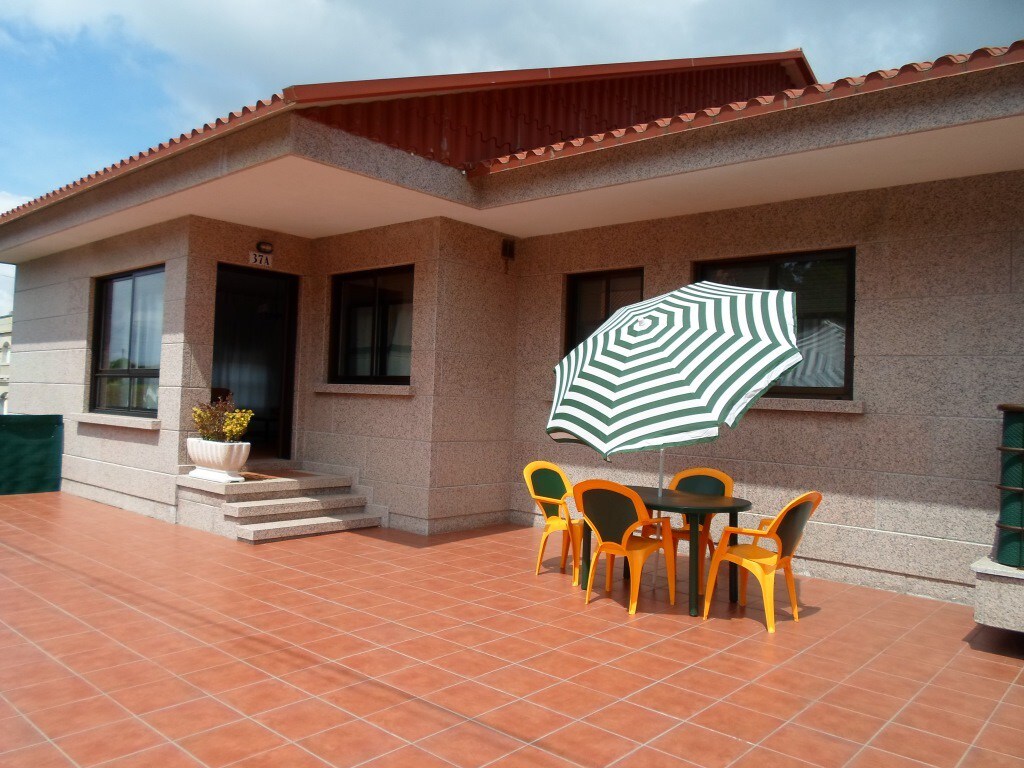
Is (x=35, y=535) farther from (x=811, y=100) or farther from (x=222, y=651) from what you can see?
(x=811, y=100)

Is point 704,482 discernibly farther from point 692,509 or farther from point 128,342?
point 128,342

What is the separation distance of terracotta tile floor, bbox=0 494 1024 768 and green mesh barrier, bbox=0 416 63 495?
4.21 meters

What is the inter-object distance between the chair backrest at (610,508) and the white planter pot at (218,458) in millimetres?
4058

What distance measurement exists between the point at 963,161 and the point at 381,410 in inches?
234

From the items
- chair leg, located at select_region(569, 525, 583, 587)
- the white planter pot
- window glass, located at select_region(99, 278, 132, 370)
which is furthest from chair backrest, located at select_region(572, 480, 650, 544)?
window glass, located at select_region(99, 278, 132, 370)

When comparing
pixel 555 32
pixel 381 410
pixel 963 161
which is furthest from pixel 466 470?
pixel 555 32

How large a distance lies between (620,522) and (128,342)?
286 inches

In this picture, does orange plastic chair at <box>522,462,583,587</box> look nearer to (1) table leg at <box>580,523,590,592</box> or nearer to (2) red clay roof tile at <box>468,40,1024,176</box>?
(1) table leg at <box>580,523,590,592</box>

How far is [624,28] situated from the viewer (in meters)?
22.6

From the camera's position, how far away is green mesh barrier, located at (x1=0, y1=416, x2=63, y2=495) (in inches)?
383

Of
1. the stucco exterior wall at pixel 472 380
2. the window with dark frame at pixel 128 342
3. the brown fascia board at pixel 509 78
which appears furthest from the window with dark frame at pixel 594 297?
the window with dark frame at pixel 128 342

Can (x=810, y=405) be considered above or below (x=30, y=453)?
above

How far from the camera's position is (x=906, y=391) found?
19.6ft

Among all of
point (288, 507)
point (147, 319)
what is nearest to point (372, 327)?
A: point (288, 507)
